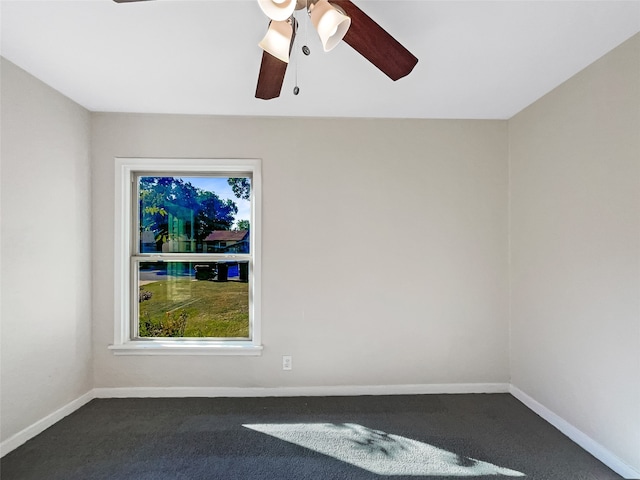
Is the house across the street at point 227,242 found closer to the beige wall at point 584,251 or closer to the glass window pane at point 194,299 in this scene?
the glass window pane at point 194,299

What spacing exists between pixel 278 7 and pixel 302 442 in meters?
2.30

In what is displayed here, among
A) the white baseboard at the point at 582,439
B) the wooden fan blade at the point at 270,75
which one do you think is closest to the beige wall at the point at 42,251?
the wooden fan blade at the point at 270,75

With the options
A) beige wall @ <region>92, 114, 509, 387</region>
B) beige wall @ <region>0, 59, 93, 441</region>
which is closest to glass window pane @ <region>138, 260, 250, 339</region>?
beige wall @ <region>92, 114, 509, 387</region>

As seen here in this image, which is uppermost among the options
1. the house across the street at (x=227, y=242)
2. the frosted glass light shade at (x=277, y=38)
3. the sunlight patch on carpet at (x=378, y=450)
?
the frosted glass light shade at (x=277, y=38)

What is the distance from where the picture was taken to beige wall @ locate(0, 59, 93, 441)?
1.95 m

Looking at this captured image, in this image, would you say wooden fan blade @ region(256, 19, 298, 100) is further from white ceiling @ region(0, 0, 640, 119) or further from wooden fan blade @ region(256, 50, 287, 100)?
white ceiling @ region(0, 0, 640, 119)

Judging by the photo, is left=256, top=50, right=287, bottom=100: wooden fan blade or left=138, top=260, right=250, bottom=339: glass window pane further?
left=138, top=260, right=250, bottom=339: glass window pane

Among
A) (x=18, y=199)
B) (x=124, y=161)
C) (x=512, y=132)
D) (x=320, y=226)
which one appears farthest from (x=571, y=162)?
(x=18, y=199)

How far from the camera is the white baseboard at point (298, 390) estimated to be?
2.63 metres

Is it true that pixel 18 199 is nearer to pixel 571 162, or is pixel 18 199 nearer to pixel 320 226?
pixel 320 226

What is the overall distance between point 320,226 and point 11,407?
233 cm

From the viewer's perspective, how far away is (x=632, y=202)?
1.72 m

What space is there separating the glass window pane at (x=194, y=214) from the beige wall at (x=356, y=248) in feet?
0.84

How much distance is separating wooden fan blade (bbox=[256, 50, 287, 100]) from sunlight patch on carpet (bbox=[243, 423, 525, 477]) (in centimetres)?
210
